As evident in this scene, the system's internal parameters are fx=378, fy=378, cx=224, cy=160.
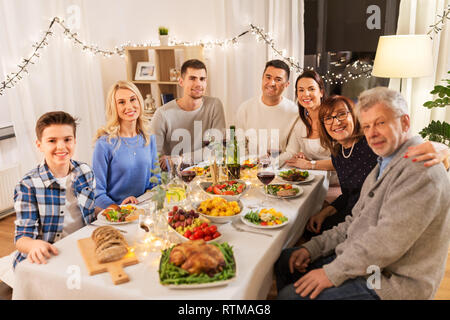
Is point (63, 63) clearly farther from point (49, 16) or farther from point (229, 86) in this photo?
point (229, 86)

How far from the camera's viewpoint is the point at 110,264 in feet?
4.10

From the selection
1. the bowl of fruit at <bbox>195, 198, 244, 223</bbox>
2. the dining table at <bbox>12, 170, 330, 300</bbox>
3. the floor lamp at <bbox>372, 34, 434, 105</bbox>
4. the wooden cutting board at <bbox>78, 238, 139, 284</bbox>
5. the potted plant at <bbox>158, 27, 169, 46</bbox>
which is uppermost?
the potted plant at <bbox>158, 27, 169, 46</bbox>

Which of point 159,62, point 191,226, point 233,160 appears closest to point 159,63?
point 159,62

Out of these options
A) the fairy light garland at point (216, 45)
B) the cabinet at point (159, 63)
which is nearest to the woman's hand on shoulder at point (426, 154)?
the fairy light garland at point (216, 45)

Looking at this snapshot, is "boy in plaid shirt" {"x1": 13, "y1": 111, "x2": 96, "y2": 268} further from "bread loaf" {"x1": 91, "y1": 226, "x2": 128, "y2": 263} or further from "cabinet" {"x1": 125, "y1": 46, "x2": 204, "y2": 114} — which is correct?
"cabinet" {"x1": 125, "y1": 46, "x2": 204, "y2": 114}

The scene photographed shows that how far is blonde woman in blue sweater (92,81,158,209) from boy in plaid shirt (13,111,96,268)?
38cm

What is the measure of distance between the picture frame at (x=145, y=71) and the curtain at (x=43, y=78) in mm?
477

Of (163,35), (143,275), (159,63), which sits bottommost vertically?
(143,275)

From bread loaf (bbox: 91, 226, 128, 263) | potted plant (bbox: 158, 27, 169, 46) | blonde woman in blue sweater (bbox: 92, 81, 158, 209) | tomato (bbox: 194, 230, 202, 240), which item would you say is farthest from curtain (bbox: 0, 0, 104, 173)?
tomato (bbox: 194, 230, 202, 240)

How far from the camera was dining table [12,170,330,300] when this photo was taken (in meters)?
1.13

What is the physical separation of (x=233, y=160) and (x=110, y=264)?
1.01 m

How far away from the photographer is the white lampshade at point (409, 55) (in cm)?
286

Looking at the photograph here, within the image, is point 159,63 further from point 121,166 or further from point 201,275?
point 201,275
